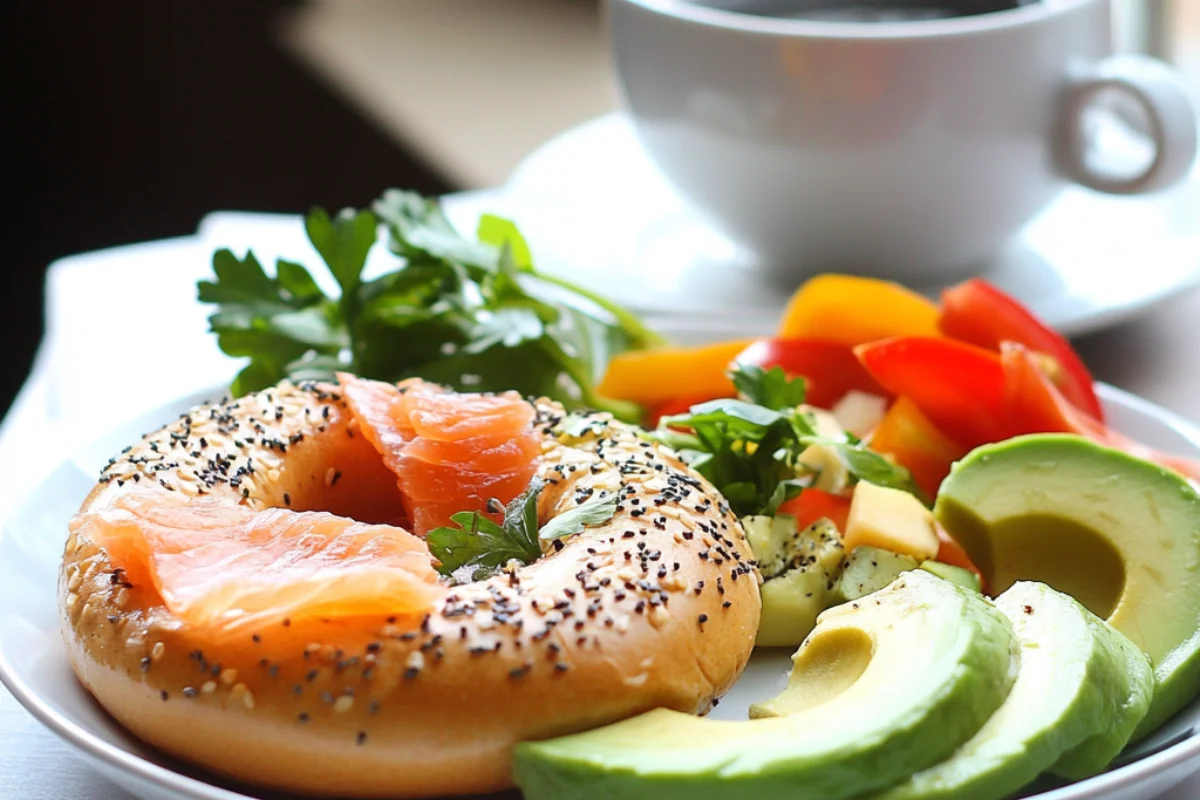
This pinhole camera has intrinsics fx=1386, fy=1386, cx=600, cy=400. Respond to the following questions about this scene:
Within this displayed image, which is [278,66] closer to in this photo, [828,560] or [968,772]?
[828,560]

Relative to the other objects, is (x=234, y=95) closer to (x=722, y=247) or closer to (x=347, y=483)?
(x=722, y=247)

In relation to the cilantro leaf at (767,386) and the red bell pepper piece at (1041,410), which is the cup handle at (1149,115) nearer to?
the red bell pepper piece at (1041,410)

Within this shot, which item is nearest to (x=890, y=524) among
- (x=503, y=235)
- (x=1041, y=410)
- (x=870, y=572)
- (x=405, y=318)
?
(x=870, y=572)

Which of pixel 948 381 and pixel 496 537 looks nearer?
pixel 496 537

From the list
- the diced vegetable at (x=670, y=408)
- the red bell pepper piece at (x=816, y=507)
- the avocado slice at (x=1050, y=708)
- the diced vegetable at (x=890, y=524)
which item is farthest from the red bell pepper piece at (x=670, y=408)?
the avocado slice at (x=1050, y=708)

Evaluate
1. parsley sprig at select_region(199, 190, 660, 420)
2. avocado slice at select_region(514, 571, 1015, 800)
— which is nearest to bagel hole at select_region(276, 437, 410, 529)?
parsley sprig at select_region(199, 190, 660, 420)

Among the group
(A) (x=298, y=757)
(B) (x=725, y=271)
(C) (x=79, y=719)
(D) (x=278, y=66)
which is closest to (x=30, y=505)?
(C) (x=79, y=719)

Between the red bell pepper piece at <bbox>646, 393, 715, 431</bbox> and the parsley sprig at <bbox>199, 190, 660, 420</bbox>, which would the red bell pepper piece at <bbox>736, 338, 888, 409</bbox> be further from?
the parsley sprig at <bbox>199, 190, 660, 420</bbox>

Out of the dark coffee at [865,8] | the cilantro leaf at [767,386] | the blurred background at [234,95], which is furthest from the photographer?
the blurred background at [234,95]
